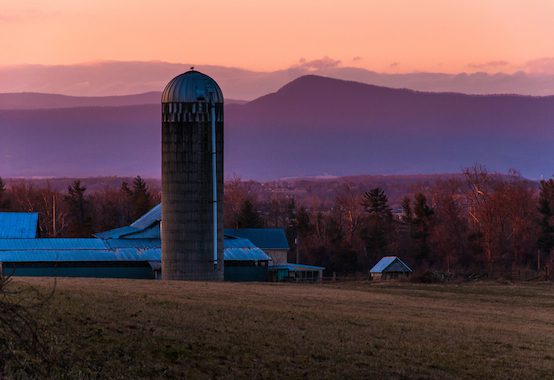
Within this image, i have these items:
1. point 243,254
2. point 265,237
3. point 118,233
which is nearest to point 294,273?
point 243,254

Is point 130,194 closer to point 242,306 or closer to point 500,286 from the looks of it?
point 500,286

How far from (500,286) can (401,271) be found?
2520 cm

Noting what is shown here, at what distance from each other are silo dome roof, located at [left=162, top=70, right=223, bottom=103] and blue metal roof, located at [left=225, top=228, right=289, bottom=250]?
1049 inches

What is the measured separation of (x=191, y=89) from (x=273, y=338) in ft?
141

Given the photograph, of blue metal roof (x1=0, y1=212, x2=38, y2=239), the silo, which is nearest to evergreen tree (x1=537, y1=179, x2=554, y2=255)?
the silo

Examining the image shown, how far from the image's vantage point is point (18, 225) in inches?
3211

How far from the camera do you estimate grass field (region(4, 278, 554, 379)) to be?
25.0 metres

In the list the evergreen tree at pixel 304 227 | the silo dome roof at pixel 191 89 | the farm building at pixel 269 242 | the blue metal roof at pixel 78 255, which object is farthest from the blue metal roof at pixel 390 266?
the silo dome roof at pixel 191 89

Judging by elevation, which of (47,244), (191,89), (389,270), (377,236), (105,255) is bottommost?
(389,270)

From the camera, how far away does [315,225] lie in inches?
4948

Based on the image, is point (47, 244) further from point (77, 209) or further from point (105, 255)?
point (77, 209)

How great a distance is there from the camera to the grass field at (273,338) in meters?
25.0

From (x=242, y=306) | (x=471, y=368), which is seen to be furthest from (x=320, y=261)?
(x=471, y=368)

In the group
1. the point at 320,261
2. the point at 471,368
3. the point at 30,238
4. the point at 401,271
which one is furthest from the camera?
the point at 320,261
